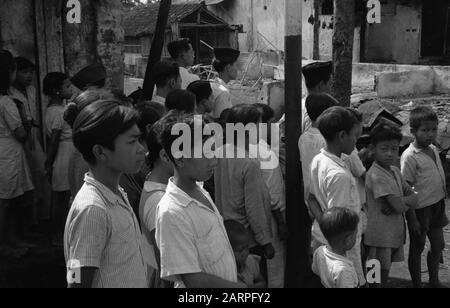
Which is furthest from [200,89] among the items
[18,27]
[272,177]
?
[18,27]

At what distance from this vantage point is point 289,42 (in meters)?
4.08

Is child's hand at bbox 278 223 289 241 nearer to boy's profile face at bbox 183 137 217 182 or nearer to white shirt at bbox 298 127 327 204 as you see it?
white shirt at bbox 298 127 327 204

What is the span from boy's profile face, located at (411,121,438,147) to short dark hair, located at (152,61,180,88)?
210 centimetres

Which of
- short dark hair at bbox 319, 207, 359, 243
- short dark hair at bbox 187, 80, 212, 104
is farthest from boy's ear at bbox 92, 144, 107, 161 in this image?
short dark hair at bbox 187, 80, 212, 104

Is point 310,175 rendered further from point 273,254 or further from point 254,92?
point 254,92

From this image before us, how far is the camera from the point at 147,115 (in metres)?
3.76

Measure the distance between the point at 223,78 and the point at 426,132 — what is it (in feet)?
7.26

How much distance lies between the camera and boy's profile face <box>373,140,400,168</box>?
14.0ft

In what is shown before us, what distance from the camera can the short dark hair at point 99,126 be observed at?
7.89 ft

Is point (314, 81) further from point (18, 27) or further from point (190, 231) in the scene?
point (18, 27)

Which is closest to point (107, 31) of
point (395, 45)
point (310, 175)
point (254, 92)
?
point (310, 175)

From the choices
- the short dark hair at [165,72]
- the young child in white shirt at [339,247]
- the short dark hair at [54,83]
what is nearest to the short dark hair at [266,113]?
the short dark hair at [165,72]

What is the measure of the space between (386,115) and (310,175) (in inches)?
180

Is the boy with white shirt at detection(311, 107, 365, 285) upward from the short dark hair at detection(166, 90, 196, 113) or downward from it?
downward
